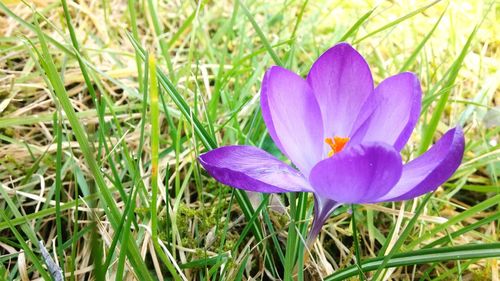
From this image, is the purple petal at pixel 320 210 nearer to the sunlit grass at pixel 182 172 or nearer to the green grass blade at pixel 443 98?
the sunlit grass at pixel 182 172

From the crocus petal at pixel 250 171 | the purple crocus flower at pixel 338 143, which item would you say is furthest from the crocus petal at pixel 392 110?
the crocus petal at pixel 250 171

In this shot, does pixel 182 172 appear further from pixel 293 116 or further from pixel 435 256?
pixel 435 256

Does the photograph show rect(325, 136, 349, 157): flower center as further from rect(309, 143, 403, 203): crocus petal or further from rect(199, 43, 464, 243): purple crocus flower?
rect(309, 143, 403, 203): crocus petal

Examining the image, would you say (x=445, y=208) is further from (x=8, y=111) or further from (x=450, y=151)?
(x=8, y=111)

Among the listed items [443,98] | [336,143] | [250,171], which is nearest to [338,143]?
[336,143]

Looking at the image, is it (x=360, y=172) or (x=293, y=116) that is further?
(x=293, y=116)

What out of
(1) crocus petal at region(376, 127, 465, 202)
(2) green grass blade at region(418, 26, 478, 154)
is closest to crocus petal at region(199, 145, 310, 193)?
(1) crocus petal at region(376, 127, 465, 202)
